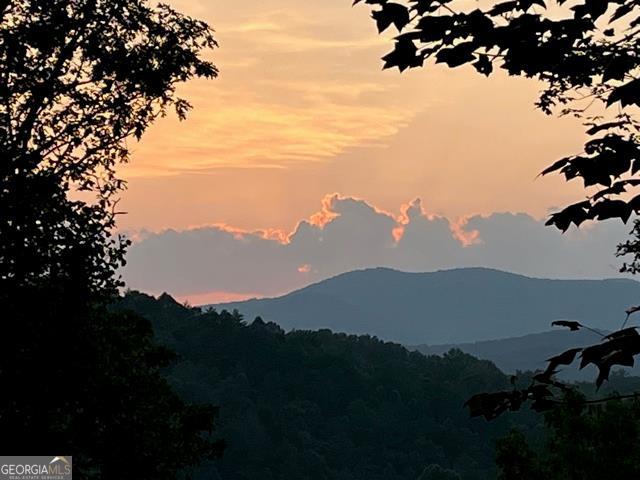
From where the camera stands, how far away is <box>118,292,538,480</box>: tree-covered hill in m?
149

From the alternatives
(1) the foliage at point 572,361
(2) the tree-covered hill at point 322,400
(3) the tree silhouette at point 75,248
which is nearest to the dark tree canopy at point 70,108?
(3) the tree silhouette at point 75,248

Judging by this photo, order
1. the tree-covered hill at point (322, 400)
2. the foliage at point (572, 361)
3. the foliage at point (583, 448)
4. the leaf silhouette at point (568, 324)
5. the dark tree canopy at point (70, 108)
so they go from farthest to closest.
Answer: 1. the tree-covered hill at point (322, 400)
2. the foliage at point (583, 448)
3. the dark tree canopy at point (70, 108)
4. the leaf silhouette at point (568, 324)
5. the foliage at point (572, 361)

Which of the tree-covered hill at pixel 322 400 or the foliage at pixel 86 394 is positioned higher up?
the foliage at pixel 86 394

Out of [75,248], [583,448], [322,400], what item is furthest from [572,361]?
[322,400]

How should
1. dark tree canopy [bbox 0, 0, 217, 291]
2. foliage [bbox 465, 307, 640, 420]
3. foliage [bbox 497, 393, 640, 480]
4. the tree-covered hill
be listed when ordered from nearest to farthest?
foliage [bbox 465, 307, 640, 420]
dark tree canopy [bbox 0, 0, 217, 291]
foliage [bbox 497, 393, 640, 480]
the tree-covered hill

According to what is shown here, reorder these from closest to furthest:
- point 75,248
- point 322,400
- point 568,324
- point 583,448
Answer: point 568,324, point 75,248, point 583,448, point 322,400

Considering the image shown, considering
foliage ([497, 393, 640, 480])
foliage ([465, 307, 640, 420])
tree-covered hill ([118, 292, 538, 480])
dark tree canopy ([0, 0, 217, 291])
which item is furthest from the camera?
tree-covered hill ([118, 292, 538, 480])

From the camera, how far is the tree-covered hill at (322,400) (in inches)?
5856

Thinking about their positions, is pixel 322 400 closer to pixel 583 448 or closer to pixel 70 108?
pixel 583 448

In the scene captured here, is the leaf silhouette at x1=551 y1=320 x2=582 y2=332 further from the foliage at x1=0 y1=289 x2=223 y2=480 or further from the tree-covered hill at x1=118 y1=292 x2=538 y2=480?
the tree-covered hill at x1=118 y1=292 x2=538 y2=480

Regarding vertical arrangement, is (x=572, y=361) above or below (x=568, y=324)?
below

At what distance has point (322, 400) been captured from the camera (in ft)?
557

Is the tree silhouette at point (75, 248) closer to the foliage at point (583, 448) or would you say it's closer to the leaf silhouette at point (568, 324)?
the leaf silhouette at point (568, 324)

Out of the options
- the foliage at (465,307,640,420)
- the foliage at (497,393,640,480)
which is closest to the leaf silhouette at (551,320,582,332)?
the foliage at (465,307,640,420)
